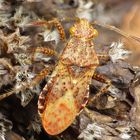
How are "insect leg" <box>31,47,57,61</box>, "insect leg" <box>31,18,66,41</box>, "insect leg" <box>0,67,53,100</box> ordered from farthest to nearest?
"insect leg" <box>31,18,66,41</box> < "insect leg" <box>31,47,57,61</box> < "insect leg" <box>0,67,53,100</box>

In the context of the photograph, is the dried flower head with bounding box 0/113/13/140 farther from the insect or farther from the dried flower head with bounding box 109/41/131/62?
the dried flower head with bounding box 109/41/131/62

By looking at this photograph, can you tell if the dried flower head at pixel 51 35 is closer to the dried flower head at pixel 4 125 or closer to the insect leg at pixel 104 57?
the insect leg at pixel 104 57

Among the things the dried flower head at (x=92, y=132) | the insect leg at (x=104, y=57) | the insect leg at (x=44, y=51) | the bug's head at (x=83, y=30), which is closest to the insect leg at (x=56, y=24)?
the bug's head at (x=83, y=30)

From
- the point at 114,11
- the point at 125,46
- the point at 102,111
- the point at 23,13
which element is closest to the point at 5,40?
the point at 23,13

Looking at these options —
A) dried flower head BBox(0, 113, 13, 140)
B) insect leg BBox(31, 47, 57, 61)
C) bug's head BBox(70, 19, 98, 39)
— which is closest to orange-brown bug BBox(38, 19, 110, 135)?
bug's head BBox(70, 19, 98, 39)

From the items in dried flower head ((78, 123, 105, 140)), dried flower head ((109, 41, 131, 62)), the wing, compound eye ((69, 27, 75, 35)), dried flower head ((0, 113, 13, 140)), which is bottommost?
dried flower head ((78, 123, 105, 140))

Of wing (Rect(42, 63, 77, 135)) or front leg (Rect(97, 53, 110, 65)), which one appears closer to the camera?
wing (Rect(42, 63, 77, 135))

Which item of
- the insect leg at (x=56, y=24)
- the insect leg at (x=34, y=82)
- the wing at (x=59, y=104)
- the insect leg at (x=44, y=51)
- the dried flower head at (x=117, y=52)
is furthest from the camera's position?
the insect leg at (x=56, y=24)

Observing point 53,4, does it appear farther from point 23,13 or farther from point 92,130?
point 92,130
